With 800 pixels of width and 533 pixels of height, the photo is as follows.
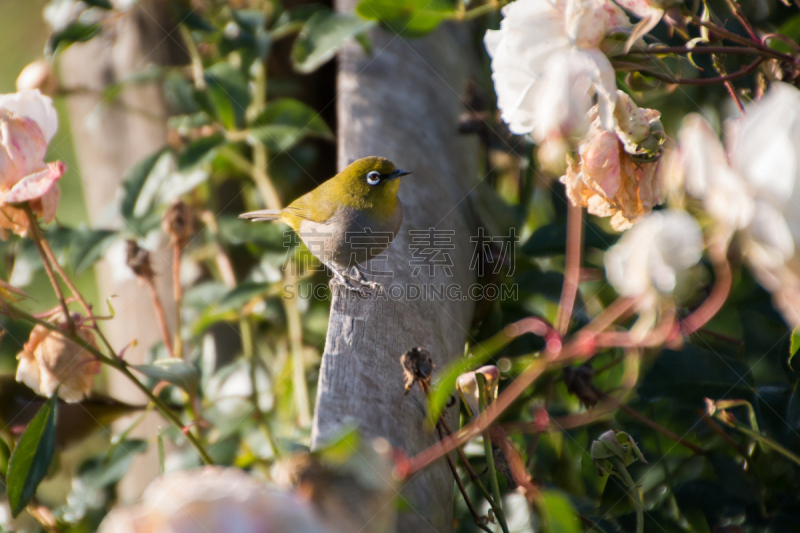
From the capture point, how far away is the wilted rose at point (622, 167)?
0.77m

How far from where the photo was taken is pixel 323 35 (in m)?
1.70

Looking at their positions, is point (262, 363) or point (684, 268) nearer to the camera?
point (684, 268)

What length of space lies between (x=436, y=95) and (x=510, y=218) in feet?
1.84

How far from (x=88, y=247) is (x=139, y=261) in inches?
12.2

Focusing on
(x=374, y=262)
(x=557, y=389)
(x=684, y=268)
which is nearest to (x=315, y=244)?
(x=374, y=262)

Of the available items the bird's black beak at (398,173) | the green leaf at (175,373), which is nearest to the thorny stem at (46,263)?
the green leaf at (175,373)

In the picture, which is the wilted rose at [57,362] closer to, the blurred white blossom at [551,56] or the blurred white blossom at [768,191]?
the blurred white blossom at [551,56]

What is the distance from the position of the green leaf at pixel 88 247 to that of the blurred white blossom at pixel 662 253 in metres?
1.59

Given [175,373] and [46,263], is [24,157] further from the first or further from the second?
[175,373]

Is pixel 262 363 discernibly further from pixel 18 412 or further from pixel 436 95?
pixel 436 95

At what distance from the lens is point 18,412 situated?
1360 mm

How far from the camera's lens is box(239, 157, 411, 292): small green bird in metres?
1.71

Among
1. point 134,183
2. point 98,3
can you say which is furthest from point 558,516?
point 98,3

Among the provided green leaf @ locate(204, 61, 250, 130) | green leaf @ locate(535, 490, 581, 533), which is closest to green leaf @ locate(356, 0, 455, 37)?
green leaf @ locate(204, 61, 250, 130)
